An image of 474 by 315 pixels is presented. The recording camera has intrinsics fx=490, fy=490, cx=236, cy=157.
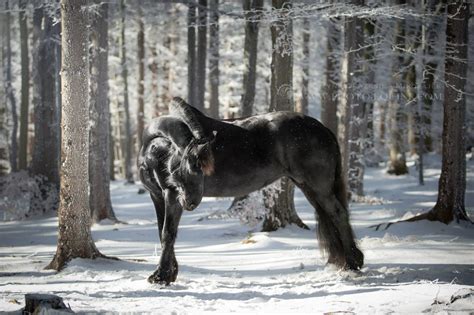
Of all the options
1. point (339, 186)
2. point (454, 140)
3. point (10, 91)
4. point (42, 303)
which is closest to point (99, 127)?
point (339, 186)

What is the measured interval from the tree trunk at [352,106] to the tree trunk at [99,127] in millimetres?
6680

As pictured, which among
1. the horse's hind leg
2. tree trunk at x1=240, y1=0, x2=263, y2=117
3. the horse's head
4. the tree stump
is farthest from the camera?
tree trunk at x1=240, y1=0, x2=263, y2=117

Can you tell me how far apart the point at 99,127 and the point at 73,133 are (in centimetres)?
614

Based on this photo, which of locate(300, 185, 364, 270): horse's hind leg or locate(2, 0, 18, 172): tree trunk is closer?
locate(300, 185, 364, 270): horse's hind leg

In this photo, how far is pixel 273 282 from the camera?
676 cm

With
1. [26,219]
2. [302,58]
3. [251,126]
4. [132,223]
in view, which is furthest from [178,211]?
[302,58]

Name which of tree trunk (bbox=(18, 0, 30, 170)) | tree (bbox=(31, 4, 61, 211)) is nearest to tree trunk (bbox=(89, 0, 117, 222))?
tree (bbox=(31, 4, 61, 211))

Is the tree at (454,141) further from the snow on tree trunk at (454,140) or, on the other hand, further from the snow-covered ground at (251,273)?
the snow-covered ground at (251,273)

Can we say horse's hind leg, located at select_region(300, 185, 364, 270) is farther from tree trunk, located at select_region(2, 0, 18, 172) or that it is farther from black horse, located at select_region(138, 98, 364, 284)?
tree trunk, located at select_region(2, 0, 18, 172)

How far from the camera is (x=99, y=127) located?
13727 mm

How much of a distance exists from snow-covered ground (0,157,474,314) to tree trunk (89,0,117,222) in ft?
2.68

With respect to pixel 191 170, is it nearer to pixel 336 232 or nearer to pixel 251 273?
pixel 251 273

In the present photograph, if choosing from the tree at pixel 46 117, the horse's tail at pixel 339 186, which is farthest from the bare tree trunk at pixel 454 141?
the tree at pixel 46 117

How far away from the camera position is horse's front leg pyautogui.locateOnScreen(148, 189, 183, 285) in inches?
257
